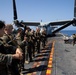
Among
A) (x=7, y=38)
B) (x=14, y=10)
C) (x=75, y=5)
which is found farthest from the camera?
(x=14, y=10)

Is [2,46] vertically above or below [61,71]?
above

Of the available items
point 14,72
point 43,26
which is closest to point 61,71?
point 14,72

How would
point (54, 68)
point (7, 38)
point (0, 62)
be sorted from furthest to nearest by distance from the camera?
point (54, 68), point (7, 38), point (0, 62)

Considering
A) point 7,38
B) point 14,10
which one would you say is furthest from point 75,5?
point 7,38

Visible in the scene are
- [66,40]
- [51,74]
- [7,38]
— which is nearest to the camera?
[7,38]

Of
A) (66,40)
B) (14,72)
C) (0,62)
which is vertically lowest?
(66,40)

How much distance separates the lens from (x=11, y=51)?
450cm

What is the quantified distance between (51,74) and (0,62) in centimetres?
581

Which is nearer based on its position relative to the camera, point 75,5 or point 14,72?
point 14,72

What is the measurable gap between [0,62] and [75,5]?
3114 cm

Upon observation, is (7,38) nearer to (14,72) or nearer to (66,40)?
(14,72)

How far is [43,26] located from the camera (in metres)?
40.5

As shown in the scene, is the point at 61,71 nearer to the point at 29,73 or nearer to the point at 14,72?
the point at 29,73

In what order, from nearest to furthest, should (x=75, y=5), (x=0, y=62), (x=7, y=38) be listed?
1. (x=0, y=62)
2. (x=7, y=38)
3. (x=75, y=5)
